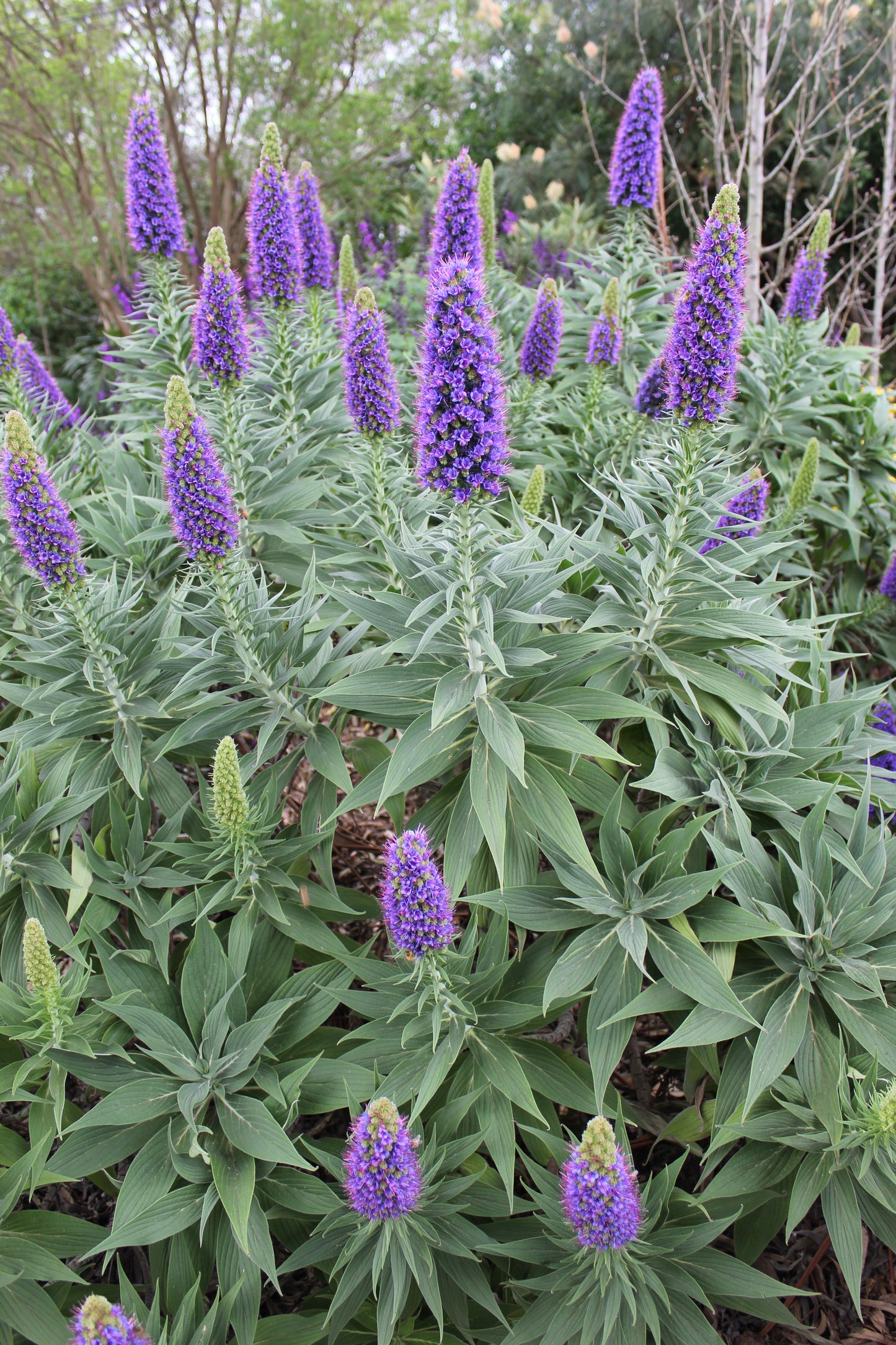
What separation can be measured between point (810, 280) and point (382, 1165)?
4.82m

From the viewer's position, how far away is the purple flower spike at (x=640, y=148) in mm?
4664

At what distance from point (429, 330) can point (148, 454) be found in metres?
2.82

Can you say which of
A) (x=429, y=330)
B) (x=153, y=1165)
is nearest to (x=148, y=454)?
(x=429, y=330)

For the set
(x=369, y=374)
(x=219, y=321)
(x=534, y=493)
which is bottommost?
(x=534, y=493)

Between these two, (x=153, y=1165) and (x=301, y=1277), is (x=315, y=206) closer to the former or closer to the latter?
(x=153, y=1165)

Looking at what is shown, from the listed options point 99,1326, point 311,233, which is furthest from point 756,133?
point 99,1326

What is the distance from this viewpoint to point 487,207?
4793 millimetres

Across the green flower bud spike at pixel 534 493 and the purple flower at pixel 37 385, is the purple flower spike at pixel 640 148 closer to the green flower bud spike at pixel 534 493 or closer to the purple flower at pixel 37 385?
the green flower bud spike at pixel 534 493

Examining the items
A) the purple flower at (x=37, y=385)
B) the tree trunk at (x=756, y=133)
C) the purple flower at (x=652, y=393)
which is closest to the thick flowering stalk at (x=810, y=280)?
the purple flower at (x=652, y=393)

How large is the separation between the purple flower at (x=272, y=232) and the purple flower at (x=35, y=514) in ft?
5.49

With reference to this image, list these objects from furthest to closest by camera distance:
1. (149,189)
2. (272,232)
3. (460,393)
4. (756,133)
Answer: (756,133), (149,189), (272,232), (460,393)

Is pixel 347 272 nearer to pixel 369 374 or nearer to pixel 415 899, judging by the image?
pixel 369 374

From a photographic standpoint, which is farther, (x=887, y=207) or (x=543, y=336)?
(x=887, y=207)

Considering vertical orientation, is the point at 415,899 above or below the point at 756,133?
below
